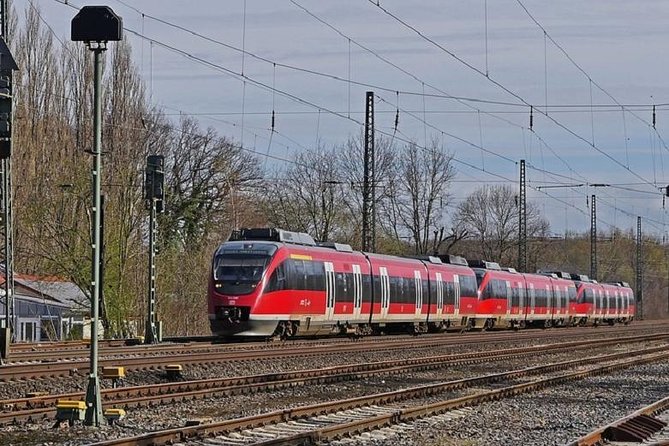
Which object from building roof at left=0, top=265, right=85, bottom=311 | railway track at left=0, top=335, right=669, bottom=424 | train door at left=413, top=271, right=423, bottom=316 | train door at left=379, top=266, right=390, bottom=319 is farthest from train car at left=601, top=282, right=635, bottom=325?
railway track at left=0, top=335, right=669, bottom=424

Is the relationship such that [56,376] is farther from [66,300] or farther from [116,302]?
[66,300]

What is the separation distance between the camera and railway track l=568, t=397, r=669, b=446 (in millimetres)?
13750

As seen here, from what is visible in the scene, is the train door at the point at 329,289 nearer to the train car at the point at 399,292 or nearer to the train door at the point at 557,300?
the train car at the point at 399,292

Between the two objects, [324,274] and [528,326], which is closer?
[324,274]

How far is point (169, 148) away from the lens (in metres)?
70.6

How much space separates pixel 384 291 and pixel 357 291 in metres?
2.69

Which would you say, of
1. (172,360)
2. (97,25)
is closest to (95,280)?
(97,25)

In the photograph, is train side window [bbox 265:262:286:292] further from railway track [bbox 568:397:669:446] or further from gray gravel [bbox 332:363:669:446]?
railway track [bbox 568:397:669:446]

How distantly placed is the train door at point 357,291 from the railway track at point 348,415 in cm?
1412

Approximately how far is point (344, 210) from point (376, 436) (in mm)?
57656

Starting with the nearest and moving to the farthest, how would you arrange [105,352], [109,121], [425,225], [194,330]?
[105,352] → [194,330] → [109,121] → [425,225]

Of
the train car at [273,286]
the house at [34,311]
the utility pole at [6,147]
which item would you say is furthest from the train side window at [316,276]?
the house at [34,311]

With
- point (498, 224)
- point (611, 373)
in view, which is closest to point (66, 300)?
point (611, 373)

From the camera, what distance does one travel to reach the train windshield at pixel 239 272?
1296 inches
